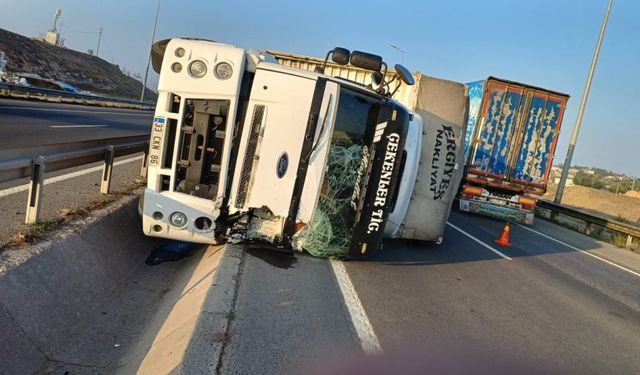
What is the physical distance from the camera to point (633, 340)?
5.50 meters

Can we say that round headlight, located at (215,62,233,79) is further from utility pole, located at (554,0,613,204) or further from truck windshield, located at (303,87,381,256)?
utility pole, located at (554,0,613,204)

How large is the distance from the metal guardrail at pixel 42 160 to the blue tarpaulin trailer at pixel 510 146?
978cm

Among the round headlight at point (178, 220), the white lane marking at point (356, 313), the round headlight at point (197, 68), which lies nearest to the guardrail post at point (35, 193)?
the round headlight at point (178, 220)

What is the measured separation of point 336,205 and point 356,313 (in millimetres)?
1315

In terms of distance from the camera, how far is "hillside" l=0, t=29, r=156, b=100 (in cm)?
4719

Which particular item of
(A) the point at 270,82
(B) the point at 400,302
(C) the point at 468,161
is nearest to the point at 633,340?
(B) the point at 400,302

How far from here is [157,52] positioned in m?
6.15

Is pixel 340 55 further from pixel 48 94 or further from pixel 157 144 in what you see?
pixel 48 94

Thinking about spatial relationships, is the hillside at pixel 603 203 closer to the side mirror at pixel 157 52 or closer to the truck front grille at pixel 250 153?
the side mirror at pixel 157 52

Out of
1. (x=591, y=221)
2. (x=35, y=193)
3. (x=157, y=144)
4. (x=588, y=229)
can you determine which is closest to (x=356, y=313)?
(x=157, y=144)

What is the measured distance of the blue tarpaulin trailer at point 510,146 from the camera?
13.9 m

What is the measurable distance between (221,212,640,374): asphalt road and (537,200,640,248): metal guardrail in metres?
7.30

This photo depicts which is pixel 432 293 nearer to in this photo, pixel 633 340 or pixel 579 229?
pixel 633 340

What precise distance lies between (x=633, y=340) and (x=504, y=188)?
8888 mm
